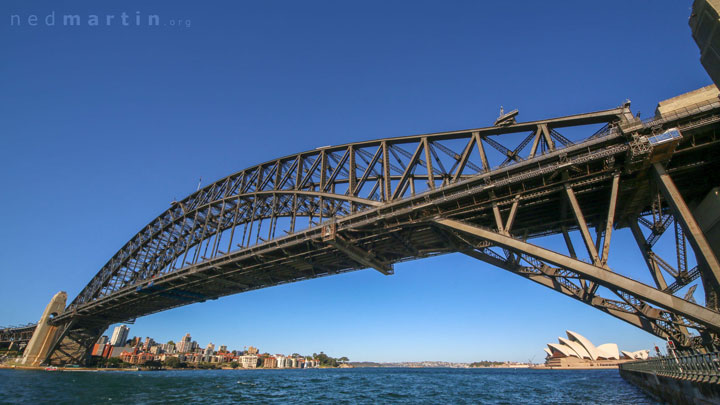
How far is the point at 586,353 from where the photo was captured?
107125 mm

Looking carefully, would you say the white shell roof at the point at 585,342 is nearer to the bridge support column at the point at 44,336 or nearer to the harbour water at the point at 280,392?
the harbour water at the point at 280,392

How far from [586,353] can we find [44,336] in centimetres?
14972

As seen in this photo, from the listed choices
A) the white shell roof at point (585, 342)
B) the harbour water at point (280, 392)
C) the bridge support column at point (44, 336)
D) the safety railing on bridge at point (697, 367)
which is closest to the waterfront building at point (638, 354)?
the white shell roof at point (585, 342)

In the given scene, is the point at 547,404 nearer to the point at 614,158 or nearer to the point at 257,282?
the point at 614,158

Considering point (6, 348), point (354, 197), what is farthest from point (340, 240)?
point (6, 348)

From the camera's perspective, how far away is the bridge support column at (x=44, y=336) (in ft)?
201

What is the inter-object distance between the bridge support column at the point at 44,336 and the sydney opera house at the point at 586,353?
142 meters

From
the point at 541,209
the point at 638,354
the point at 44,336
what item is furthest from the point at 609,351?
the point at 44,336

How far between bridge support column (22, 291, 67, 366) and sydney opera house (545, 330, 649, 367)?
465ft

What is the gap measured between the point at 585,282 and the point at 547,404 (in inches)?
473

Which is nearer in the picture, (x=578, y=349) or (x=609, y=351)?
(x=578, y=349)

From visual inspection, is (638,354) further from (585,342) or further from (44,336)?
(44,336)

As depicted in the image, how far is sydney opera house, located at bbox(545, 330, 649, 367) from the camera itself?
10688cm

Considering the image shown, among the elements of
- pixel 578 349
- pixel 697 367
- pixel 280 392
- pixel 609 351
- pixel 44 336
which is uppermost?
pixel 44 336
